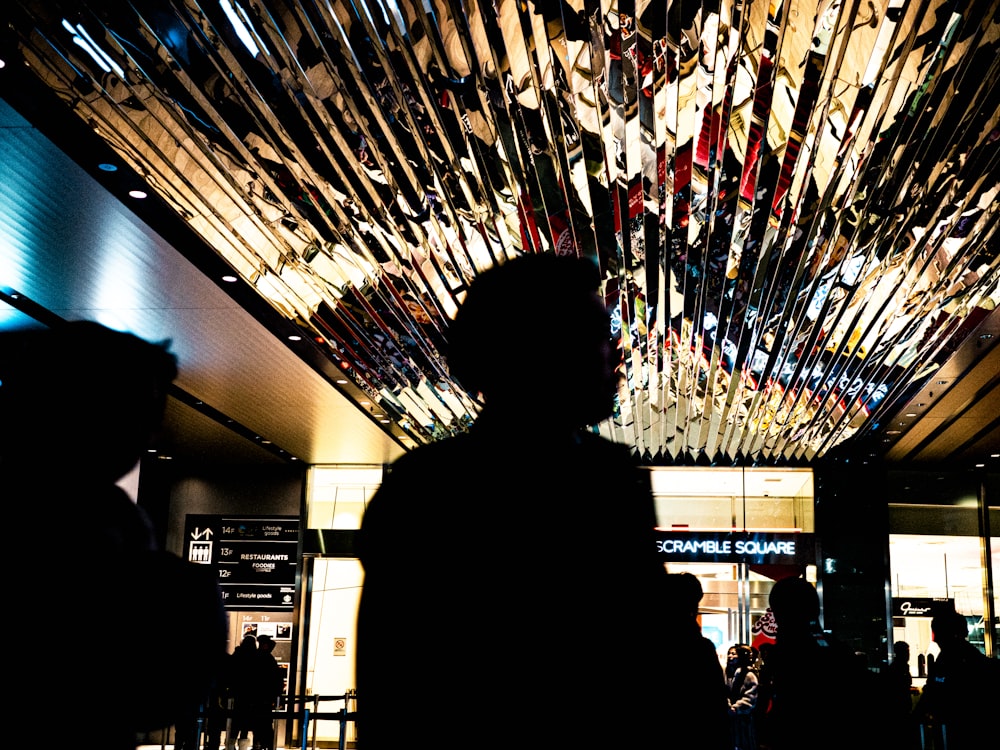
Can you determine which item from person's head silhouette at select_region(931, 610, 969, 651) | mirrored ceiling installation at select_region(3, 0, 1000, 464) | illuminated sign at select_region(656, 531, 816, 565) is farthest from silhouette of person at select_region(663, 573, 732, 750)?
illuminated sign at select_region(656, 531, 816, 565)

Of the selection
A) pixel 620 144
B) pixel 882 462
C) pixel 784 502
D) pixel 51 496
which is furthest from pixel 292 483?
pixel 51 496

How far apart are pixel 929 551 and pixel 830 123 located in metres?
11.0

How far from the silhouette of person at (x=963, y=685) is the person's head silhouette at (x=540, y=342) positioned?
456 cm

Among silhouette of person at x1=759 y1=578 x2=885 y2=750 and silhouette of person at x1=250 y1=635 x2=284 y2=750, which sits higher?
silhouette of person at x1=759 y1=578 x2=885 y2=750

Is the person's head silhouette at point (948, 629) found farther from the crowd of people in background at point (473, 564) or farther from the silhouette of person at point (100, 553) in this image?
the silhouette of person at point (100, 553)

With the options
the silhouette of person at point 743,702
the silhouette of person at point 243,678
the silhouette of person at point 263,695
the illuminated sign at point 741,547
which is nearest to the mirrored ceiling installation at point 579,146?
the silhouette of person at point 743,702

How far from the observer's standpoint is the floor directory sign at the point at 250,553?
1395 cm

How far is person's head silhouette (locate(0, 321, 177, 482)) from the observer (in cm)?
95

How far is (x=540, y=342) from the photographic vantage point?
37.0 inches

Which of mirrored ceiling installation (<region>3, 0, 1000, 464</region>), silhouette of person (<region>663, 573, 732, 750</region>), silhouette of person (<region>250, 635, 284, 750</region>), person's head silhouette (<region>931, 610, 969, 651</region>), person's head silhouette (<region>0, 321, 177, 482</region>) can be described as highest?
mirrored ceiling installation (<region>3, 0, 1000, 464</region>)

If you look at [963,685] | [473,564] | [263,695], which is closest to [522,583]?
[473,564]

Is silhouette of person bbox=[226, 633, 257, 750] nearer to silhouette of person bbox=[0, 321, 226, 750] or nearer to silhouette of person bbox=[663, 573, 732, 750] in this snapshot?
silhouette of person bbox=[0, 321, 226, 750]

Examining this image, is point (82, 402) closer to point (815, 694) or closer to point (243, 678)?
point (815, 694)

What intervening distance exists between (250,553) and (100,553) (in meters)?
13.8
